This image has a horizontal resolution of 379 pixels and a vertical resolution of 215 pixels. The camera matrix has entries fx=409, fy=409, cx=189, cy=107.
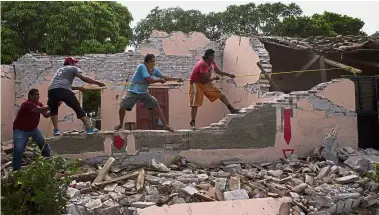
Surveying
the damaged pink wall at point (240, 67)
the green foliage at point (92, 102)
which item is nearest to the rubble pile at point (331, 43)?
the damaged pink wall at point (240, 67)

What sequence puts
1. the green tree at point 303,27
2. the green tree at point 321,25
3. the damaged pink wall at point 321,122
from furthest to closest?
the green tree at point 321,25
the green tree at point 303,27
the damaged pink wall at point 321,122

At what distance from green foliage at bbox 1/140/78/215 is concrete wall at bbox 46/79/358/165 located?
9.29ft

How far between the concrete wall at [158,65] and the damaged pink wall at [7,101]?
0.14 meters

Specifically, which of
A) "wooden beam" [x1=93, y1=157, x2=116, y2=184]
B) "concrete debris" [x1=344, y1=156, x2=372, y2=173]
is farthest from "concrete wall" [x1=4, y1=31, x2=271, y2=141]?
"wooden beam" [x1=93, y1=157, x2=116, y2=184]

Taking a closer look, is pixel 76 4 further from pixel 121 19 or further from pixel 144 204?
pixel 144 204

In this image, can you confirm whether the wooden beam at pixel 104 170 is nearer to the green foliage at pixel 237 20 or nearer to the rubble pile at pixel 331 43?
the rubble pile at pixel 331 43

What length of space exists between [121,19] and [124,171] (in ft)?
40.7

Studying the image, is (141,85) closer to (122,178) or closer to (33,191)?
(122,178)

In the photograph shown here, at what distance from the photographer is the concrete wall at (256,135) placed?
23.3ft

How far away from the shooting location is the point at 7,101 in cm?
1102

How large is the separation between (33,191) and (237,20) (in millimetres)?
21015

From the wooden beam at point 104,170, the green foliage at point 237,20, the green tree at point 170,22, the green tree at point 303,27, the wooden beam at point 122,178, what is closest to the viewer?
the wooden beam at point 122,178

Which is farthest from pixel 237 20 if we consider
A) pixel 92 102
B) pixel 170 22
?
pixel 92 102

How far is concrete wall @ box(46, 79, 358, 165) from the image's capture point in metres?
7.11
